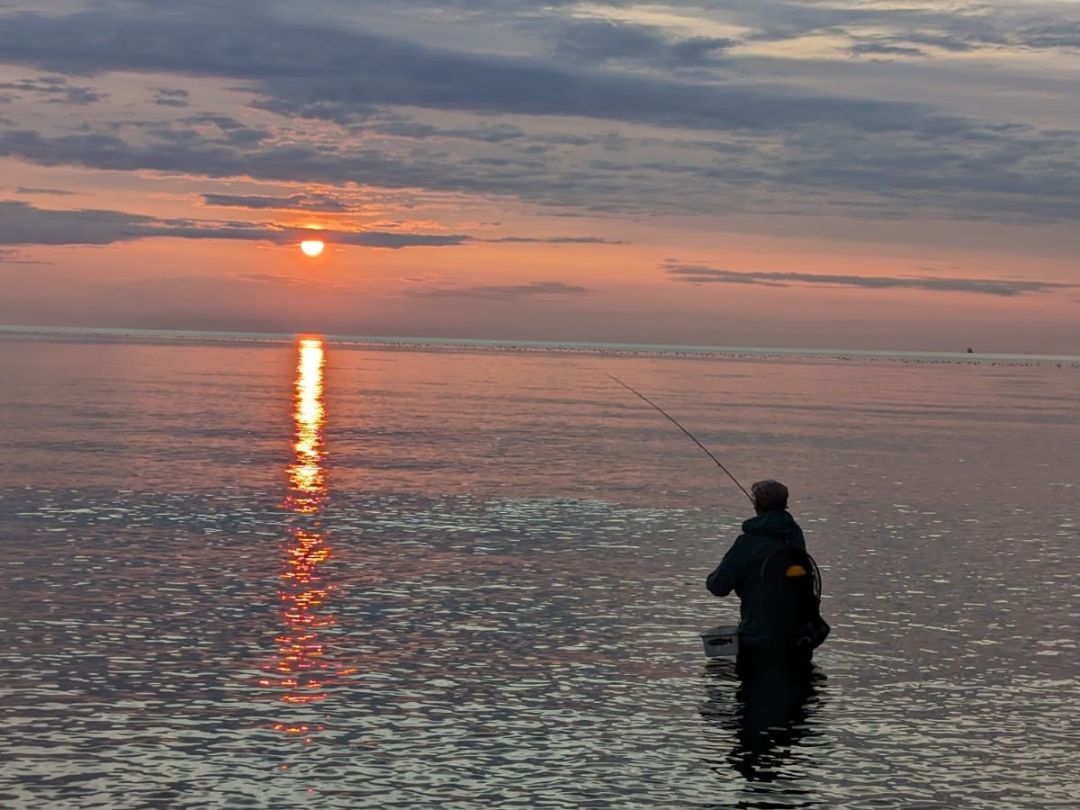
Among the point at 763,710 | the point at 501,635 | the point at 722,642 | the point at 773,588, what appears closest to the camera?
the point at 763,710

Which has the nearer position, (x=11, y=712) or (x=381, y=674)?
Answer: (x=11, y=712)

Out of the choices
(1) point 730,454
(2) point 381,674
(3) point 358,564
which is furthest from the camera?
(1) point 730,454

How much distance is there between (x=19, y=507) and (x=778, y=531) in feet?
58.2

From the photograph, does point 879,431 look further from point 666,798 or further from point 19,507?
point 666,798

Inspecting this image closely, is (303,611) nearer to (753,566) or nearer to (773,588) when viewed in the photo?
(753,566)

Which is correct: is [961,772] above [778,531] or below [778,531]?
below

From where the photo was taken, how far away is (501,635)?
18.2 meters

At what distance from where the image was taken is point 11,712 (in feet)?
45.6

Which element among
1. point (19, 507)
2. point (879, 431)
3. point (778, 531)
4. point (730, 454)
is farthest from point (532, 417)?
point (778, 531)

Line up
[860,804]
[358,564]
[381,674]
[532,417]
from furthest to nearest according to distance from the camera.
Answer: [532,417]
[358,564]
[381,674]
[860,804]

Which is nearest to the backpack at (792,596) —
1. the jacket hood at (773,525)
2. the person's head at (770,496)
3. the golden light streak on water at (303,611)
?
the jacket hood at (773,525)

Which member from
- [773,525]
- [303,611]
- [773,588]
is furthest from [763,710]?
[303,611]

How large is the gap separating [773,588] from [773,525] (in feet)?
2.35

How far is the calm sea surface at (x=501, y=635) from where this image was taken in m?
12.5
